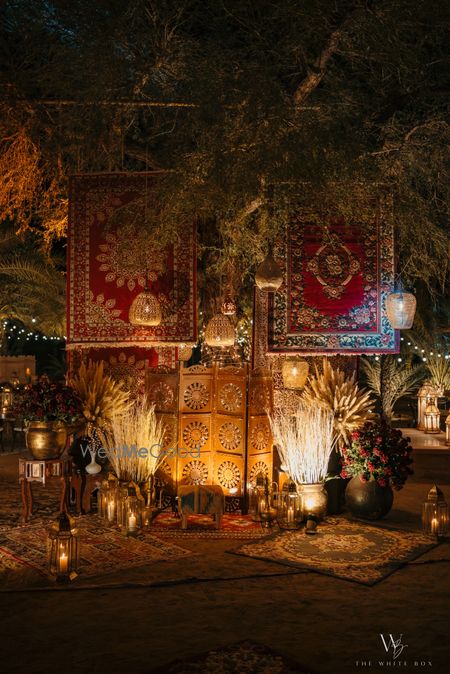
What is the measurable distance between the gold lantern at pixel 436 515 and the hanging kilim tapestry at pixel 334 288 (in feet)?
5.60

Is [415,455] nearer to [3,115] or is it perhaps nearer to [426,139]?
[426,139]

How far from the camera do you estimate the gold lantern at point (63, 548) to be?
4.57m

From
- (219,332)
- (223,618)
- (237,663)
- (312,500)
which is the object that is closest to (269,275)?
(219,332)

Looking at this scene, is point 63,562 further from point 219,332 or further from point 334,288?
point 334,288

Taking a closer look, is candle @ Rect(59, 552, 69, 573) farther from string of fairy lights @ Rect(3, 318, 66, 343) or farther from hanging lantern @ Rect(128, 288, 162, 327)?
string of fairy lights @ Rect(3, 318, 66, 343)

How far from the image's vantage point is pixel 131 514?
5.70 metres

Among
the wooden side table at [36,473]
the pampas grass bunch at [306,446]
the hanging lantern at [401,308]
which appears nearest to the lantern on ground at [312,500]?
the pampas grass bunch at [306,446]

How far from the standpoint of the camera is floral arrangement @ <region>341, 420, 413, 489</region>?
6082 millimetres

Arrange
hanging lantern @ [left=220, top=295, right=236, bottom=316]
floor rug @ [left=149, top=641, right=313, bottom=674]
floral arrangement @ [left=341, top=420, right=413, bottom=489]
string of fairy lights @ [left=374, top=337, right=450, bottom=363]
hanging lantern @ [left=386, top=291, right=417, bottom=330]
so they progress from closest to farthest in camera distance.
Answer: floor rug @ [left=149, top=641, right=313, bottom=674] → floral arrangement @ [left=341, top=420, right=413, bottom=489] → hanging lantern @ [left=386, top=291, right=417, bottom=330] → hanging lantern @ [left=220, top=295, right=236, bottom=316] → string of fairy lights @ [left=374, top=337, right=450, bottom=363]

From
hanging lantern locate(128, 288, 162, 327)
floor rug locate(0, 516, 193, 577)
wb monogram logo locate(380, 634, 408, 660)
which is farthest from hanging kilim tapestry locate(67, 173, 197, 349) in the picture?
wb monogram logo locate(380, 634, 408, 660)

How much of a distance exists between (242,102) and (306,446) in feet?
9.17

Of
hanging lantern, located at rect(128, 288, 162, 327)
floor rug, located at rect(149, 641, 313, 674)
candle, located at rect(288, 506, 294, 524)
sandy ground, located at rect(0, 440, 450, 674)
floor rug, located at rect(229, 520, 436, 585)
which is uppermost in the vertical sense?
hanging lantern, located at rect(128, 288, 162, 327)

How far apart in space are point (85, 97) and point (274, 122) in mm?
1709

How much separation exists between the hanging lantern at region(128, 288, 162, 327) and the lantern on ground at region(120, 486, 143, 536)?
5.41ft
